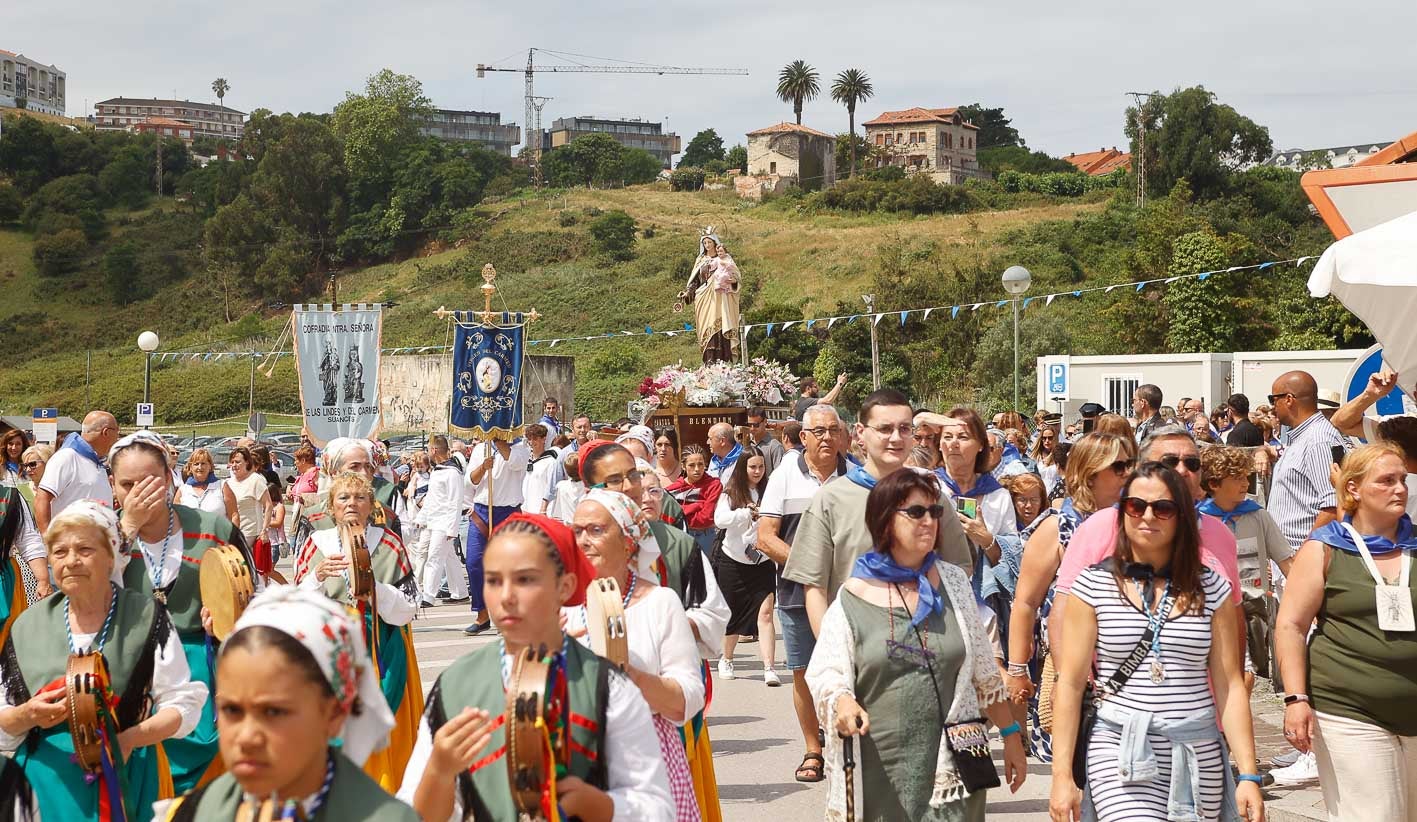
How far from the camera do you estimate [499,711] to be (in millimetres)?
3074

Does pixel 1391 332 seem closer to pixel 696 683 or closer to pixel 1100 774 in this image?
pixel 1100 774

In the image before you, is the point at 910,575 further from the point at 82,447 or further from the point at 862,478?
the point at 82,447

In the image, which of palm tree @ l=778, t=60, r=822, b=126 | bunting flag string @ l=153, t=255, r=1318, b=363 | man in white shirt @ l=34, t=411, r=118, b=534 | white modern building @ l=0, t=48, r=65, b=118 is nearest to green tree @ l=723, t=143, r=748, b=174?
palm tree @ l=778, t=60, r=822, b=126

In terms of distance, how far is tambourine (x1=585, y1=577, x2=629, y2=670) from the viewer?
3564mm

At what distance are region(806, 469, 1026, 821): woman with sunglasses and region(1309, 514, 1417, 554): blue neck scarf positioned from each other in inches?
54.3

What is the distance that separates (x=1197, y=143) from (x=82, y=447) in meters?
73.9

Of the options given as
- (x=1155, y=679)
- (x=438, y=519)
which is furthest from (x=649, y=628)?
(x=438, y=519)

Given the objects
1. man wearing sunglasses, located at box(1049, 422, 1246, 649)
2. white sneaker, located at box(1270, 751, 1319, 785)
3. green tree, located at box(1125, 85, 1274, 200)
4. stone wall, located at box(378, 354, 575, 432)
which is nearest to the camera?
man wearing sunglasses, located at box(1049, 422, 1246, 649)

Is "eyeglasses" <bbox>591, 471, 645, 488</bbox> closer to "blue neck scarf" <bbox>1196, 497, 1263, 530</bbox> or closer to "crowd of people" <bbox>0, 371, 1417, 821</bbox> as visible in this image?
"crowd of people" <bbox>0, 371, 1417, 821</bbox>

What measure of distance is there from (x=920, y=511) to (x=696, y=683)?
39.0 inches

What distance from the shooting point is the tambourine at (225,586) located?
4.94 meters

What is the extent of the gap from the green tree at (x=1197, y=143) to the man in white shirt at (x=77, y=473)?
71255 millimetres

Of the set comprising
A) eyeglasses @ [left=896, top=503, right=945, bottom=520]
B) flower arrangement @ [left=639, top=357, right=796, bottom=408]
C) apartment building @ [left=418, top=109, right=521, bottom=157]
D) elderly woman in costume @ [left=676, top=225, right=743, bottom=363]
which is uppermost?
apartment building @ [left=418, top=109, right=521, bottom=157]

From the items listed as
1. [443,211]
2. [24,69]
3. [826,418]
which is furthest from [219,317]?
[24,69]
